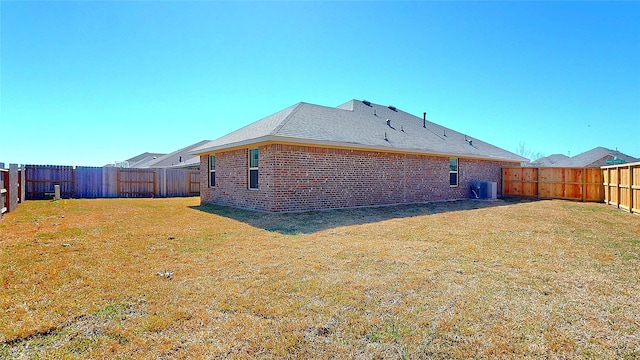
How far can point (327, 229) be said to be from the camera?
7.70 meters

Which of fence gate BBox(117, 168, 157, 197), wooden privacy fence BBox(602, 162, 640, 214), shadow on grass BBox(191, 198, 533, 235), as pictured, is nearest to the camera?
shadow on grass BBox(191, 198, 533, 235)

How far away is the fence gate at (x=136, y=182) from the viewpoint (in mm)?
19297

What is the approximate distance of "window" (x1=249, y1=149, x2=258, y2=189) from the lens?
1130cm

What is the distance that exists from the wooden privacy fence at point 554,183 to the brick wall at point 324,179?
5.36 m

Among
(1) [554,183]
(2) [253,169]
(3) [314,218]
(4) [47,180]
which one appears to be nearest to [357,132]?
(2) [253,169]

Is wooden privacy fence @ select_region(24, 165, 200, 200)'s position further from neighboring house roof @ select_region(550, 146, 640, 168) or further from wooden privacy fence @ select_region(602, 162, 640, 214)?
neighboring house roof @ select_region(550, 146, 640, 168)

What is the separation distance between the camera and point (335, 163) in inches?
448

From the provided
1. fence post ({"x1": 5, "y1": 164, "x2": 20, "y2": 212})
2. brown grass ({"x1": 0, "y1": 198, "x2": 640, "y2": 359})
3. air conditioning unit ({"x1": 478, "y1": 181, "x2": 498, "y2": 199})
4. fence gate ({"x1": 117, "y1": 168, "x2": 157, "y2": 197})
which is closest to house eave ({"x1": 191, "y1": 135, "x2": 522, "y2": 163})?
air conditioning unit ({"x1": 478, "y1": 181, "x2": 498, "y2": 199})

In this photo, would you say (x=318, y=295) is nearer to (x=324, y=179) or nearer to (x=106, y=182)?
(x=324, y=179)

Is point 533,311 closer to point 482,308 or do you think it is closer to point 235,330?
point 482,308

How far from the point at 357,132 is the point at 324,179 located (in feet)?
9.82

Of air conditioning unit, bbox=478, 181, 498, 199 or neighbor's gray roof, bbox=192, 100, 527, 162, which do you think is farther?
air conditioning unit, bbox=478, 181, 498, 199

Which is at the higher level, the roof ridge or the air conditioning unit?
the roof ridge

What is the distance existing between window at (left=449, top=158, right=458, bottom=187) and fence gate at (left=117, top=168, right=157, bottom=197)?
18.1 m
